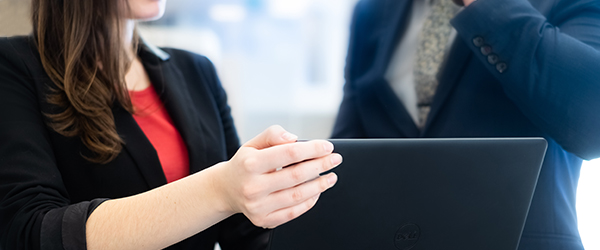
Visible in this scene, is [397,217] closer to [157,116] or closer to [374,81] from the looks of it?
[374,81]

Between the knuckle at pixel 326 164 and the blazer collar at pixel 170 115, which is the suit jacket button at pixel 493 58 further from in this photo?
the blazer collar at pixel 170 115

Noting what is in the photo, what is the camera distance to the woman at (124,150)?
48cm

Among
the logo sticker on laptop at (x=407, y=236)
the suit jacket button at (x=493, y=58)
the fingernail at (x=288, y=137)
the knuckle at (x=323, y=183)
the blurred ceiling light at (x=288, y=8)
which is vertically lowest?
the blurred ceiling light at (x=288, y=8)

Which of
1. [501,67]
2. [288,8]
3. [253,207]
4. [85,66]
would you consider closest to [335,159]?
[253,207]

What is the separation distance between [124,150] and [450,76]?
24.3 inches

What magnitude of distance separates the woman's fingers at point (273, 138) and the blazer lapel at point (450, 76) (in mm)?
372

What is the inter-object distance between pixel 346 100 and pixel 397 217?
50 cm

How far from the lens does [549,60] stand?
599 mm

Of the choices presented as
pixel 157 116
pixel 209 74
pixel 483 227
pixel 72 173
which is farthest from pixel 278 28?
pixel 483 227

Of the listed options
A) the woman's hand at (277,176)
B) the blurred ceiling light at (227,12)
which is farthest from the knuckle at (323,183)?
the blurred ceiling light at (227,12)

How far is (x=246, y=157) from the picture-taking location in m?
0.46

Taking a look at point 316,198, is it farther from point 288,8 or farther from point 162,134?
point 288,8

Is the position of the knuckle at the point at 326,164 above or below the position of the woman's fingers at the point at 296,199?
above

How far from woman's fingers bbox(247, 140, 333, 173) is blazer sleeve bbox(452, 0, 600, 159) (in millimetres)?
365
